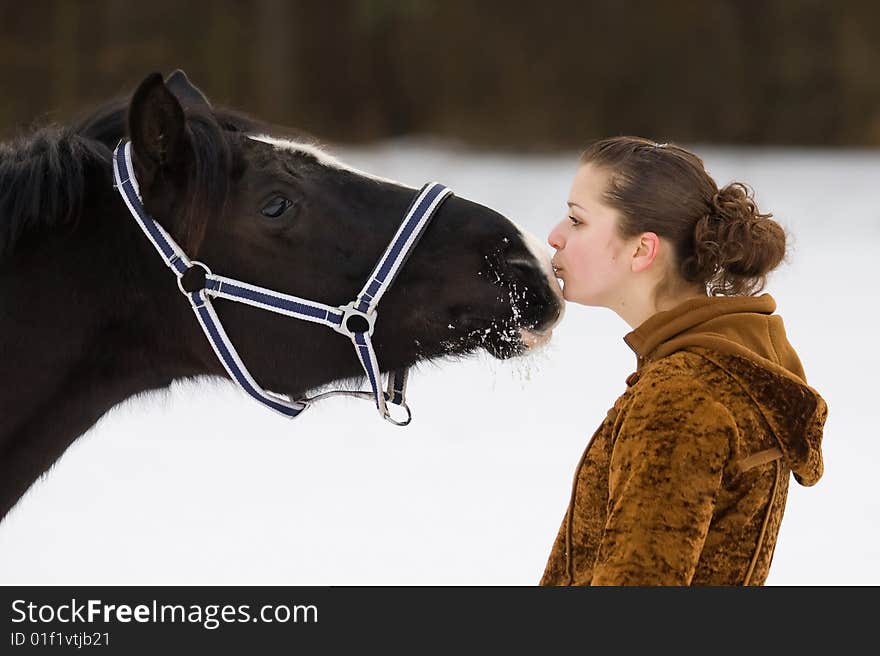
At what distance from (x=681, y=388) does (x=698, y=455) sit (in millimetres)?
101

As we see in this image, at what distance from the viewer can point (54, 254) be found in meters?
1.77

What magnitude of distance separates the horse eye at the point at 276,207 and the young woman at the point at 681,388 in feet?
1.64

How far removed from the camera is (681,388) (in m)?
1.41

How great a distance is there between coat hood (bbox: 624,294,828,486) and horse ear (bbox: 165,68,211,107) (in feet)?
3.55

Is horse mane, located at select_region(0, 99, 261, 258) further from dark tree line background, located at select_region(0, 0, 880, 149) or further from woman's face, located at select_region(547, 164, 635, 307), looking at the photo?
dark tree line background, located at select_region(0, 0, 880, 149)

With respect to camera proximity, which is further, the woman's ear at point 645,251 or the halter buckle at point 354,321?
the halter buckle at point 354,321

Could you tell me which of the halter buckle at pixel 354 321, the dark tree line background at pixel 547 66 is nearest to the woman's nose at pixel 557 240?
the halter buckle at pixel 354 321

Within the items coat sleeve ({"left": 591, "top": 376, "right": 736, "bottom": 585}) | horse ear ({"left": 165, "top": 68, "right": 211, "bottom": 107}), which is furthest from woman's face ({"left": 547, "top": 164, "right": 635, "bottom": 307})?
horse ear ({"left": 165, "top": 68, "right": 211, "bottom": 107})

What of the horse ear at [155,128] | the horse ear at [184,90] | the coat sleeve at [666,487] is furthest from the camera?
the horse ear at [184,90]

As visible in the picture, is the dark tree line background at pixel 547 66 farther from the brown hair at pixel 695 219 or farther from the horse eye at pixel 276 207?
the brown hair at pixel 695 219

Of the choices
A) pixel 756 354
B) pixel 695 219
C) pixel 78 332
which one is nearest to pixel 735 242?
pixel 695 219

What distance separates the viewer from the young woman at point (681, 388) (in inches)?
53.3

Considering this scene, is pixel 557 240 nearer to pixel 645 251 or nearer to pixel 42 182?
pixel 645 251

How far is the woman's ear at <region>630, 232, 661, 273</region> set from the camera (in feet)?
5.16
